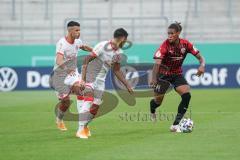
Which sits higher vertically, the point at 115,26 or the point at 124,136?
the point at 115,26

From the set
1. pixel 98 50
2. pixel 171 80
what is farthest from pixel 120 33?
pixel 171 80

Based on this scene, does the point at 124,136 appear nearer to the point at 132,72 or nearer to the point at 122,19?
the point at 132,72

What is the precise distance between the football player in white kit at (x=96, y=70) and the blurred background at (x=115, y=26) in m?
17.4

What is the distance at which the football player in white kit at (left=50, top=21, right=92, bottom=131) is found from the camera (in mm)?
14766

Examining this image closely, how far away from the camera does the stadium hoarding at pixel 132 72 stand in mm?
31078

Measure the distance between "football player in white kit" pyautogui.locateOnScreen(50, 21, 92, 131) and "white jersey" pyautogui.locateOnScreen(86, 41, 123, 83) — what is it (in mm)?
366

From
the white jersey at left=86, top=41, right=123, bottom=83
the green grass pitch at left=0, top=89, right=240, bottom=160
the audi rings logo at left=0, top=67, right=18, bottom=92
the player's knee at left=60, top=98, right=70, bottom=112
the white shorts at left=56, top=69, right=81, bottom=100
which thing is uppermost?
the white jersey at left=86, top=41, right=123, bottom=83

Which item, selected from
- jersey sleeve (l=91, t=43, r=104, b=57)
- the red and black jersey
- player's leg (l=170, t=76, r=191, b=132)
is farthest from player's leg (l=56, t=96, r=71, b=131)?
player's leg (l=170, t=76, r=191, b=132)

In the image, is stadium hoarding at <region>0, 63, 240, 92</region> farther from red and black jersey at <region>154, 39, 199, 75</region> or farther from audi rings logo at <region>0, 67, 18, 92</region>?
red and black jersey at <region>154, 39, 199, 75</region>

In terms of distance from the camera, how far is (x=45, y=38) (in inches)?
1426

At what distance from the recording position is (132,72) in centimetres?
3033

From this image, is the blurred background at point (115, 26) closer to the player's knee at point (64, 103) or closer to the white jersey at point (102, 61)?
the player's knee at point (64, 103)

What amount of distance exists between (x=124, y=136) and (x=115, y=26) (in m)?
21.7

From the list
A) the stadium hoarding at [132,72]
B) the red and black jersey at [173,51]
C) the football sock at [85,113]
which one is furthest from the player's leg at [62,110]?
the stadium hoarding at [132,72]
